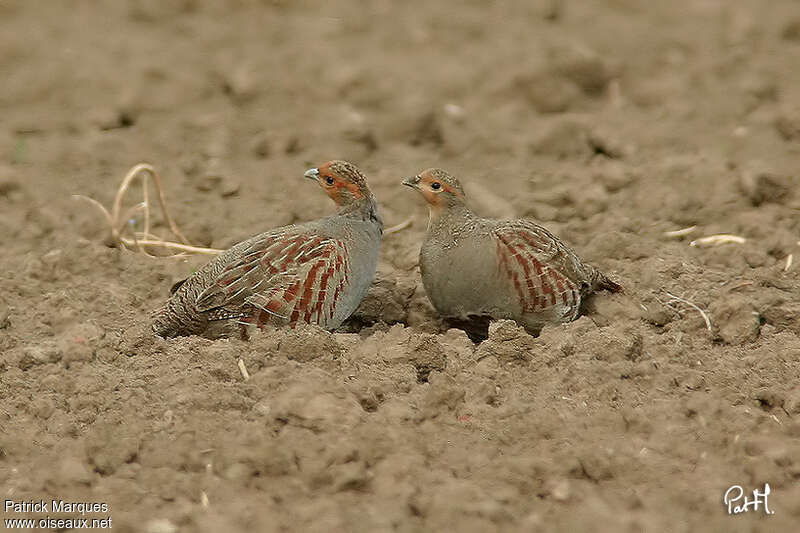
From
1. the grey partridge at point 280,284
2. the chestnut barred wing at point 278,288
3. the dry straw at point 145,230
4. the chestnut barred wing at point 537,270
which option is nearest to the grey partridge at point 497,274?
the chestnut barred wing at point 537,270

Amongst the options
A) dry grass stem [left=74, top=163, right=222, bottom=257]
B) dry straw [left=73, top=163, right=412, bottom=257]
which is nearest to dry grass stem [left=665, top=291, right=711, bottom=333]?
dry straw [left=73, top=163, right=412, bottom=257]

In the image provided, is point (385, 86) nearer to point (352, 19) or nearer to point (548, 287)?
point (352, 19)

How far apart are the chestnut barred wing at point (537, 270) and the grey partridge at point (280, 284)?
0.60m

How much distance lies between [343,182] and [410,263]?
77cm

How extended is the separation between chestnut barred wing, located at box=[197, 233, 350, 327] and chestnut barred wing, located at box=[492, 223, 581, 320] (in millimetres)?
740

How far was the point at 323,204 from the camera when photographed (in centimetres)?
670

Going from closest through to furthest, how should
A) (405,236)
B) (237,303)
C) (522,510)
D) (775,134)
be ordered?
(522,510) → (237,303) → (405,236) → (775,134)

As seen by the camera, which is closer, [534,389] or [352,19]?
[534,389]

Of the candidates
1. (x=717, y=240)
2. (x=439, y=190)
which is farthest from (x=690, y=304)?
(x=439, y=190)

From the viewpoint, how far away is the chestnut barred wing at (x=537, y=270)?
5.19 meters

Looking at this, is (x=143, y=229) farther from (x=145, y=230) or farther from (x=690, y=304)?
(x=690, y=304)

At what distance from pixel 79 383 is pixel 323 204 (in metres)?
2.46

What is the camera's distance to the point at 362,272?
5.17m

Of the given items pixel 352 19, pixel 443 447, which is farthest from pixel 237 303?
pixel 352 19
